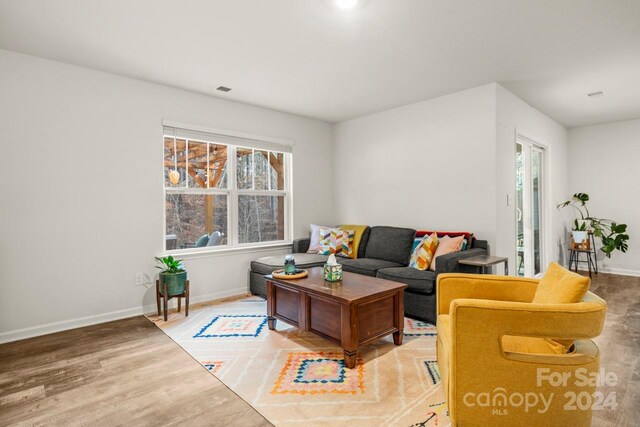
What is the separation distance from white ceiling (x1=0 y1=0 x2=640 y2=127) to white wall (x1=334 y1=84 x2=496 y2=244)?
0.36 metres

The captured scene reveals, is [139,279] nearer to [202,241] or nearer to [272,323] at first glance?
[202,241]

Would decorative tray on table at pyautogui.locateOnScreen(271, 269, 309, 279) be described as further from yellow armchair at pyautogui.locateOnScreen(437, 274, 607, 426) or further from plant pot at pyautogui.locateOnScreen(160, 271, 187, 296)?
yellow armchair at pyautogui.locateOnScreen(437, 274, 607, 426)

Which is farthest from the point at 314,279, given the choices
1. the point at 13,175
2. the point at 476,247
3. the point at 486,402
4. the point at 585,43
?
the point at 585,43

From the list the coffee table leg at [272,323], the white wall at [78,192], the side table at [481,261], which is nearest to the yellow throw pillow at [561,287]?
the side table at [481,261]

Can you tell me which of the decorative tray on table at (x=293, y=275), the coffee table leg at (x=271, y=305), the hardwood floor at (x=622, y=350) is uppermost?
the decorative tray on table at (x=293, y=275)

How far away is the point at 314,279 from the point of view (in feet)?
9.77

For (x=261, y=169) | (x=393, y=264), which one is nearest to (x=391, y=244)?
(x=393, y=264)

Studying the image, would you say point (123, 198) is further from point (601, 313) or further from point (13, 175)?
point (601, 313)

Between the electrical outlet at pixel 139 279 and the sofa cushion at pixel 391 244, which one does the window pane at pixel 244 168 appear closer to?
the electrical outlet at pixel 139 279

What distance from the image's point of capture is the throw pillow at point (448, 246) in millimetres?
3551

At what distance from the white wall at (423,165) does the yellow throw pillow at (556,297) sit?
81.3 inches

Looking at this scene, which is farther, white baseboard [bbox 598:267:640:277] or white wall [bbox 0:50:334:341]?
white baseboard [bbox 598:267:640:277]

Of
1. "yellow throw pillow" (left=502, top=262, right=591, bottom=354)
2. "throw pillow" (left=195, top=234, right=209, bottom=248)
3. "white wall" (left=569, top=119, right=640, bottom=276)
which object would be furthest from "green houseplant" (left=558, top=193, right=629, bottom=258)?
"throw pillow" (left=195, top=234, right=209, bottom=248)

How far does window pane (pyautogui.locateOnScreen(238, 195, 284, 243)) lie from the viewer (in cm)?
454
